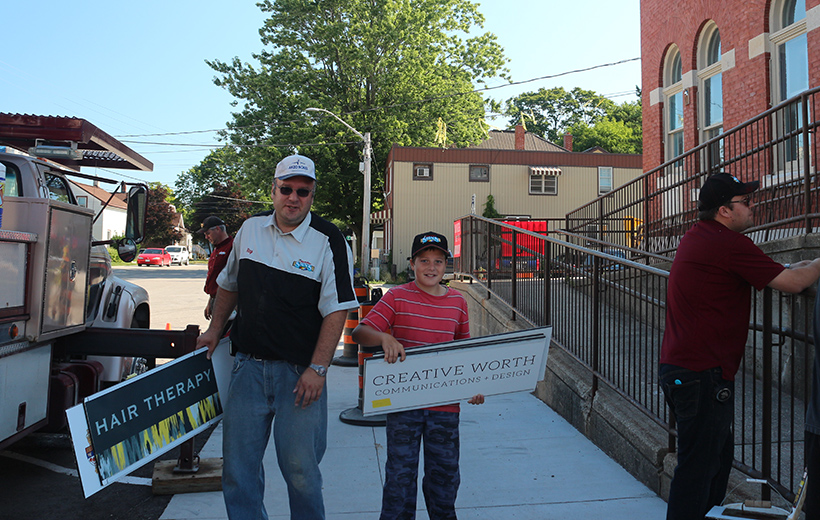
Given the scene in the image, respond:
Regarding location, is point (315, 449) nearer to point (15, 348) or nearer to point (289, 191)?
point (289, 191)

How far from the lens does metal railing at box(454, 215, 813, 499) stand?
10.7ft

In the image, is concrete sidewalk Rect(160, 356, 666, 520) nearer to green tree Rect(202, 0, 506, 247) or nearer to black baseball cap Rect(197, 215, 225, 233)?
black baseball cap Rect(197, 215, 225, 233)

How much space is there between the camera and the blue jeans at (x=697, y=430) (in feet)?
9.47

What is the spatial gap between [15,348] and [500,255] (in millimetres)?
5656

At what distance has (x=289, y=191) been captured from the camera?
10.0 feet

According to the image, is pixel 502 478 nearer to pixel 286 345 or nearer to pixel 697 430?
pixel 697 430

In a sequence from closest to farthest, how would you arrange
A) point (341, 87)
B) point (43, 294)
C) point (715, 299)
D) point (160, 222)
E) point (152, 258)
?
point (715, 299)
point (43, 294)
point (341, 87)
point (152, 258)
point (160, 222)

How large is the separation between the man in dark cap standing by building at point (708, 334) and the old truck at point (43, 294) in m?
3.58

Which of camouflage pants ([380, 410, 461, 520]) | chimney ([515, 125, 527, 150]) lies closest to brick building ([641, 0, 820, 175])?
camouflage pants ([380, 410, 461, 520])

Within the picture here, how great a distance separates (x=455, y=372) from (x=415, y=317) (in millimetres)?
354

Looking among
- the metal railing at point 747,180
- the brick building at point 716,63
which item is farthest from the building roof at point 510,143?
the metal railing at point 747,180

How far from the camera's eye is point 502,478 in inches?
174

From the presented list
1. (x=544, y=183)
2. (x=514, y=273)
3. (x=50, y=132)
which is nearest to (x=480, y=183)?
(x=544, y=183)

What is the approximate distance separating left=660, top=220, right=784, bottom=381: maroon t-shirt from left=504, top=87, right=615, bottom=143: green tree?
3007 inches
